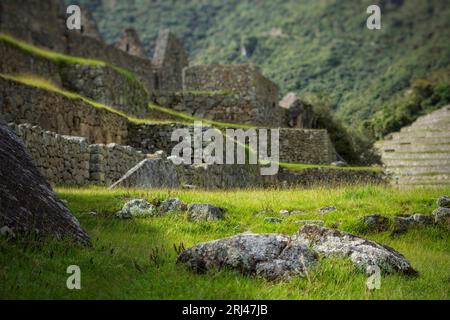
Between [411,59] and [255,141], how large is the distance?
52.0 m

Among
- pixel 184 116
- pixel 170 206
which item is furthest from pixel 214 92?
pixel 170 206

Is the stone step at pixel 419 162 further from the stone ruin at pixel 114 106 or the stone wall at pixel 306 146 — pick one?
the stone wall at pixel 306 146

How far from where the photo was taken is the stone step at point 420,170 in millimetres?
30538

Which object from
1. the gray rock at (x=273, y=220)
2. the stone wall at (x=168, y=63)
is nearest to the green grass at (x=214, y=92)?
the stone wall at (x=168, y=63)

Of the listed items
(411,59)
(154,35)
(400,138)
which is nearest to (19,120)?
(400,138)

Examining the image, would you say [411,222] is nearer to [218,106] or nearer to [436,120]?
[218,106]

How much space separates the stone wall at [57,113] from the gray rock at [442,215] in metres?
9.36

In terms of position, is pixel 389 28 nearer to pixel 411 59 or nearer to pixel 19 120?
pixel 411 59

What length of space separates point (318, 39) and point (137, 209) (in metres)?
68.4

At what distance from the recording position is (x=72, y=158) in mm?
13609

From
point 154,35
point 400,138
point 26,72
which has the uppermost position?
point 154,35

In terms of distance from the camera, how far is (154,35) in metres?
73.7

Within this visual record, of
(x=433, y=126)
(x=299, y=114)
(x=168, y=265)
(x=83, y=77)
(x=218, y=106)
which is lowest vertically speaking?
(x=168, y=265)

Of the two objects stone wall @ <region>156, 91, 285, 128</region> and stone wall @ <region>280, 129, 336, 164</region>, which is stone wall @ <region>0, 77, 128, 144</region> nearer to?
stone wall @ <region>156, 91, 285, 128</region>
